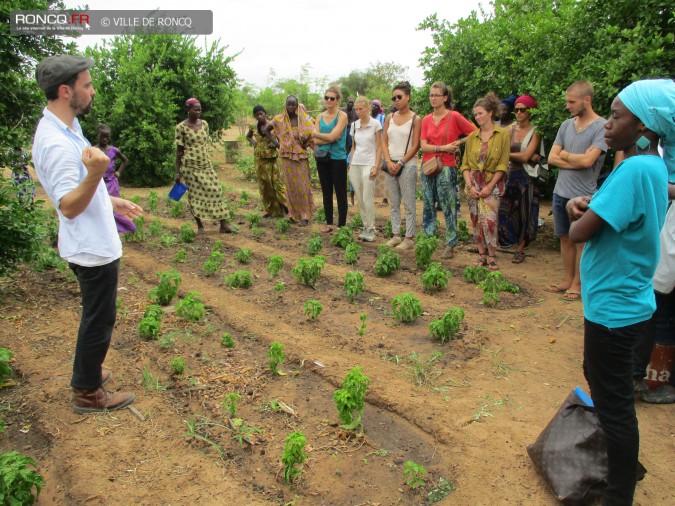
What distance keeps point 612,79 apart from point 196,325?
491 centimetres

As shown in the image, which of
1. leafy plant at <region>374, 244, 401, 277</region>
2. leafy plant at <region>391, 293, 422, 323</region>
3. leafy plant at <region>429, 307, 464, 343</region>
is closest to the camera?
leafy plant at <region>429, 307, 464, 343</region>

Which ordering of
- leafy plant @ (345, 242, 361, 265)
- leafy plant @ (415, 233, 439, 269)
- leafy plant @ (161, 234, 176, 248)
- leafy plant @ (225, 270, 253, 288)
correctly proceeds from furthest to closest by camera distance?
leafy plant @ (161, 234, 176, 248) → leafy plant @ (345, 242, 361, 265) → leafy plant @ (415, 233, 439, 269) → leafy plant @ (225, 270, 253, 288)

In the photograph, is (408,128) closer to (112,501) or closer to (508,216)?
(508,216)

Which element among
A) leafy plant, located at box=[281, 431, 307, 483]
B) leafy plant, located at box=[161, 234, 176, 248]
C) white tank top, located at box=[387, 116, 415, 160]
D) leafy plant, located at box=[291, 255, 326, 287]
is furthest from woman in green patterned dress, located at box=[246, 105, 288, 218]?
leafy plant, located at box=[281, 431, 307, 483]

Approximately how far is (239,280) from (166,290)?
0.87 meters

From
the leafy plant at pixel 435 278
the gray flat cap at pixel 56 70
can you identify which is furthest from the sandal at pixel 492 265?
the gray flat cap at pixel 56 70

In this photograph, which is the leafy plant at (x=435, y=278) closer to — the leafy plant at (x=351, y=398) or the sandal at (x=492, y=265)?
the sandal at (x=492, y=265)

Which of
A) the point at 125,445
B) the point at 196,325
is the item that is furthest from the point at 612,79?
the point at 125,445

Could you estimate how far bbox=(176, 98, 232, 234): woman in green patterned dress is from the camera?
26.2ft

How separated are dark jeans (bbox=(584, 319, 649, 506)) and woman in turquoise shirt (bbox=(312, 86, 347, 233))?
5949 millimetres

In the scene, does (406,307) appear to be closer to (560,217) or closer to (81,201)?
(560,217)

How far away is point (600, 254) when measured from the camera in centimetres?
242

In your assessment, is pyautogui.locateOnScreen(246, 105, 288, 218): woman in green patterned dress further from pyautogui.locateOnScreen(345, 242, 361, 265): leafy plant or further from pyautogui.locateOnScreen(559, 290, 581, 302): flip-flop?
pyautogui.locateOnScreen(559, 290, 581, 302): flip-flop

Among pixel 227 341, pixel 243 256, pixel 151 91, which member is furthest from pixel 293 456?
pixel 151 91
